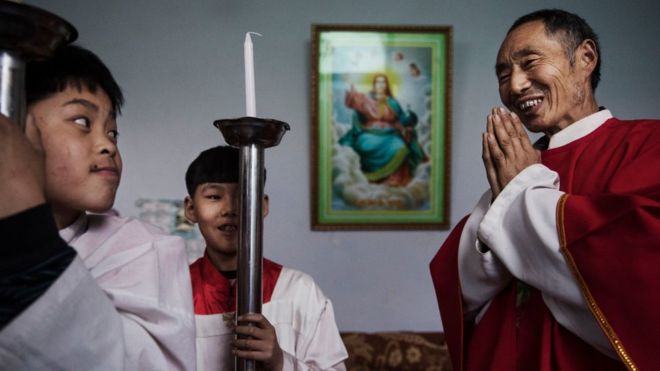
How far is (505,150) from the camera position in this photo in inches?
56.2

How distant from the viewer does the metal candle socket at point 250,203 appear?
996 millimetres

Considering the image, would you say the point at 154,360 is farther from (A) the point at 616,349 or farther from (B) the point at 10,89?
(A) the point at 616,349

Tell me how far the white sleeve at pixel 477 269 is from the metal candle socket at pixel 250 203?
65 centimetres

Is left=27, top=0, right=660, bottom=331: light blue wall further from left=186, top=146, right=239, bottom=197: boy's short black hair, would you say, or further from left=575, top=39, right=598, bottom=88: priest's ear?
left=575, top=39, right=598, bottom=88: priest's ear

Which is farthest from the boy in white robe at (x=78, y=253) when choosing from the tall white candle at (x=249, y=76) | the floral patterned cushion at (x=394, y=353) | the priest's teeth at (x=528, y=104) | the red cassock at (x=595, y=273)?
the floral patterned cushion at (x=394, y=353)

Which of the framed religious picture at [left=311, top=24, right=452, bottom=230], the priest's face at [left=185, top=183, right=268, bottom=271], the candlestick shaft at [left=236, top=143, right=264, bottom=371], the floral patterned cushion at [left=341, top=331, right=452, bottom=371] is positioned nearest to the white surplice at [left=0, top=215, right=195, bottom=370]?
the candlestick shaft at [left=236, top=143, right=264, bottom=371]

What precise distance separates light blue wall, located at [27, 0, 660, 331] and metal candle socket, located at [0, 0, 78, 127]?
2.73 m

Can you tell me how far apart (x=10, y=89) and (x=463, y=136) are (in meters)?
3.08

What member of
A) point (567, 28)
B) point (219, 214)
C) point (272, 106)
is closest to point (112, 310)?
point (219, 214)

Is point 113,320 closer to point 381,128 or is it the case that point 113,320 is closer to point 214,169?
point 214,169

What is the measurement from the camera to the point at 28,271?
0.56m

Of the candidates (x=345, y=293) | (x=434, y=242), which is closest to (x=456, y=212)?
(x=434, y=242)

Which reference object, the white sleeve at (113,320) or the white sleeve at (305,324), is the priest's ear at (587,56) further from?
the white sleeve at (113,320)

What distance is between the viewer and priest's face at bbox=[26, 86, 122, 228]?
0.90m
